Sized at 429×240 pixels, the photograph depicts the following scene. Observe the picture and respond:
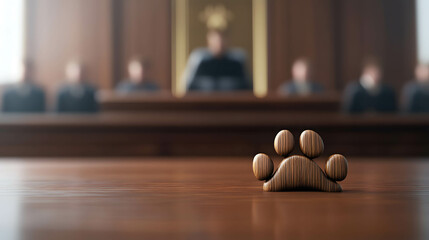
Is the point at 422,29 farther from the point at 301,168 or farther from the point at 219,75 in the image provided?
the point at 301,168

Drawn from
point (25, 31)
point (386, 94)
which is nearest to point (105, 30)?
point (25, 31)

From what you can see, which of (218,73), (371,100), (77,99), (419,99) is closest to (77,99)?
(77,99)

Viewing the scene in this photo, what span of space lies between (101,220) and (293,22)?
23.7 feet

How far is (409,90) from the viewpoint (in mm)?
6375

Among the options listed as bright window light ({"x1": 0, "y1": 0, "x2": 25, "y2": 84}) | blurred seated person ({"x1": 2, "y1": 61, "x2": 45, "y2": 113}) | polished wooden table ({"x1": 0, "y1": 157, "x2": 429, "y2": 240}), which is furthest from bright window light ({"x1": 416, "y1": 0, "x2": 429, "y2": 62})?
polished wooden table ({"x1": 0, "y1": 157, "x2": 429, "y2": 240})

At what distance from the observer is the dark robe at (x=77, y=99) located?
5.73 meters

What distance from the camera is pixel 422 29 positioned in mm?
7410

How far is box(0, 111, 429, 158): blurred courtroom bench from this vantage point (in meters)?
3.30

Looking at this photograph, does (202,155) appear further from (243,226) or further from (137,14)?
(137,14)

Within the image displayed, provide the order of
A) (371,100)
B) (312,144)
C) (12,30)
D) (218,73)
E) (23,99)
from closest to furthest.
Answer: (312,144) < (218,73) < (371,100) < (23,99) < (12,30)

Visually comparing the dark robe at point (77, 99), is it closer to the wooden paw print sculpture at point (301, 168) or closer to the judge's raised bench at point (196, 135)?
the judge's raised bench at point (196, 135)

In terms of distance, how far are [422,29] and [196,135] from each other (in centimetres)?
561

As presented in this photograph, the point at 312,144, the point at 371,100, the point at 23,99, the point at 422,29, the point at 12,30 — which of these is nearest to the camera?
the point at 312,144

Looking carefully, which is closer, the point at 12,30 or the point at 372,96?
the point at 372,96
